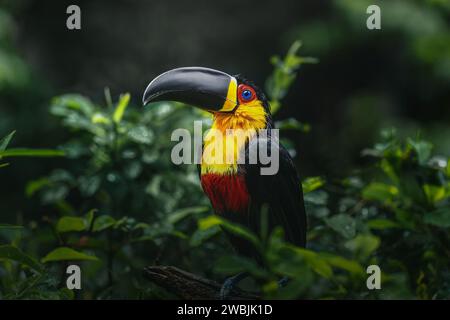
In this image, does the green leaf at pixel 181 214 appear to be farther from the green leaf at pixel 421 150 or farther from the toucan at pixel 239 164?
the green leaf at pixel 421 150

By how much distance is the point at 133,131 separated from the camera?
2.11 m

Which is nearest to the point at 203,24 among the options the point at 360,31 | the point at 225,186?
the point at 360,31

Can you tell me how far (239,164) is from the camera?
64.9 inches

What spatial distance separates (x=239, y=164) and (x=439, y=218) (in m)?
0.61

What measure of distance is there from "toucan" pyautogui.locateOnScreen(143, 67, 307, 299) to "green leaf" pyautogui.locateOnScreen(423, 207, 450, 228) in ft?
1.25

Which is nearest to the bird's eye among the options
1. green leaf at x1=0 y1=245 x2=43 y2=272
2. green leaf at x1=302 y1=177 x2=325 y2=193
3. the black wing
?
the black wing


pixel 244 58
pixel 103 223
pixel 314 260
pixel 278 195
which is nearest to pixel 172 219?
pixel 103 223

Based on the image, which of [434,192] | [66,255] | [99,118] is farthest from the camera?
[99,118]

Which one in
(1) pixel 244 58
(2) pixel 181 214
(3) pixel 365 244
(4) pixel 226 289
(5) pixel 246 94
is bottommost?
(4) pixel 226 289

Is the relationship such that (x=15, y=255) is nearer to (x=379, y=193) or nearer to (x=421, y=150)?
(x=379, y=193)

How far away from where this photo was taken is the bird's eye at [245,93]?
169 cm

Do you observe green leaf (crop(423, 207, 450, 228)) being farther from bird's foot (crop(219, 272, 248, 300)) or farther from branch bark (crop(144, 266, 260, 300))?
branch bark (crop(144, 266, 260, 300))

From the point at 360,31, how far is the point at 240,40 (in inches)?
30.7
